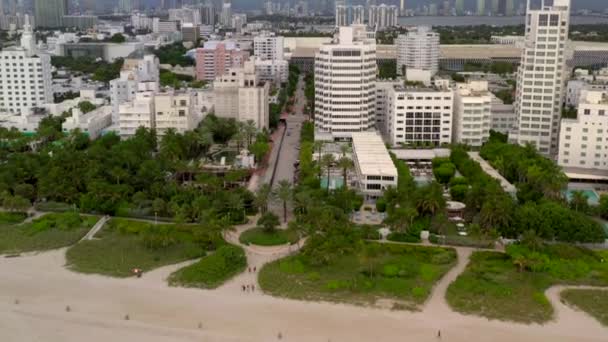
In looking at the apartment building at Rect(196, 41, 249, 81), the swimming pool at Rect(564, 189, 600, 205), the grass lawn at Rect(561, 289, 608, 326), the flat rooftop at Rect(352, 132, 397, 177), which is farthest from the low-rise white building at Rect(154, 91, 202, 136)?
the apartment building at Rect(196, 41, 249, 81)

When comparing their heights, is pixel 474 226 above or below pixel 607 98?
below

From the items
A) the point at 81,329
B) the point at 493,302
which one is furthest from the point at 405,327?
the point at 81,329

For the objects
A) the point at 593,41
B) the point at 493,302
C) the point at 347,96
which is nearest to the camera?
the point at 493,302

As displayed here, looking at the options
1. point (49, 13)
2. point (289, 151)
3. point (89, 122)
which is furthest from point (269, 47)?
point (49, 13)

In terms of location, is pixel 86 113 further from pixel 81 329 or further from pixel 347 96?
pixel 81 329

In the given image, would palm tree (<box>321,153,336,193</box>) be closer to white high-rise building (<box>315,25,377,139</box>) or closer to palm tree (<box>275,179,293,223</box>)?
palm tree (<box>275,179,293,223</box>)
